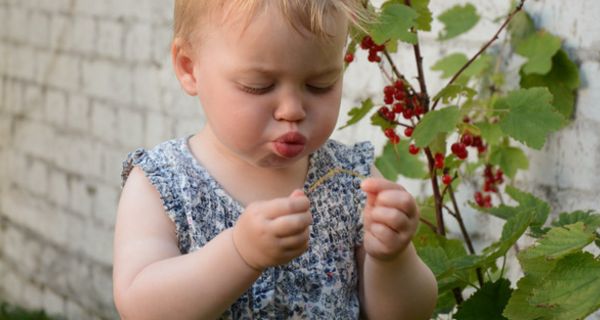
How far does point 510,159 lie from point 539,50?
0.29 m

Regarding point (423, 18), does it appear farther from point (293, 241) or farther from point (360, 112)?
point (293, 241)

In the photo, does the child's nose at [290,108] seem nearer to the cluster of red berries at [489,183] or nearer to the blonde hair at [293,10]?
the blonde hair at [293,10]

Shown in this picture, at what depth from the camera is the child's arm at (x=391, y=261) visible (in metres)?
1.67

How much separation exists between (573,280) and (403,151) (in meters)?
1.05

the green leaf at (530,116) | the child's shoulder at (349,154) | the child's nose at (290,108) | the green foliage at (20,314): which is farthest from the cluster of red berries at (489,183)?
the green foliage at (20,314)

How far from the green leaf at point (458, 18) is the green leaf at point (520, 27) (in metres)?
0.13

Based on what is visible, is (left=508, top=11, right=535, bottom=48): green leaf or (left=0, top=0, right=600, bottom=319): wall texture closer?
(left=508, top=11, right=535, bottom=48): green leaf

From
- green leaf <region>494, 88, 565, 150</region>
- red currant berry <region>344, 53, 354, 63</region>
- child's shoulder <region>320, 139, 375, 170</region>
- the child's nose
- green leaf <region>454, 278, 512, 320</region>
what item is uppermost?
red currant berry <region>344, 53, 354, 63</region>

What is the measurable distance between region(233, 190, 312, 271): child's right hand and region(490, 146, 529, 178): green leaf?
1.34 meters

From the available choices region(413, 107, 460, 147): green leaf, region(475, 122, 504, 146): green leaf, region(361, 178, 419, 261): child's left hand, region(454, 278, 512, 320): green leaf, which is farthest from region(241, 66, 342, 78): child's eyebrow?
region(475, 122, 504, 146): green leaf

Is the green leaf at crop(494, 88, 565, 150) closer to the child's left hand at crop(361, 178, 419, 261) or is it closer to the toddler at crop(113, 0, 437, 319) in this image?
the toddler at crop(113, 0, 437, 319)

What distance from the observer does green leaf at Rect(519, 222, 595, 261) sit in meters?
1.79

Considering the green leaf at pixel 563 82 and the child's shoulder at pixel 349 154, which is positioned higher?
the green leaf at pixel 563 82

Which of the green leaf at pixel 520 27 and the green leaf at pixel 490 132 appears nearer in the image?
the green leaf at pixel 490 132
